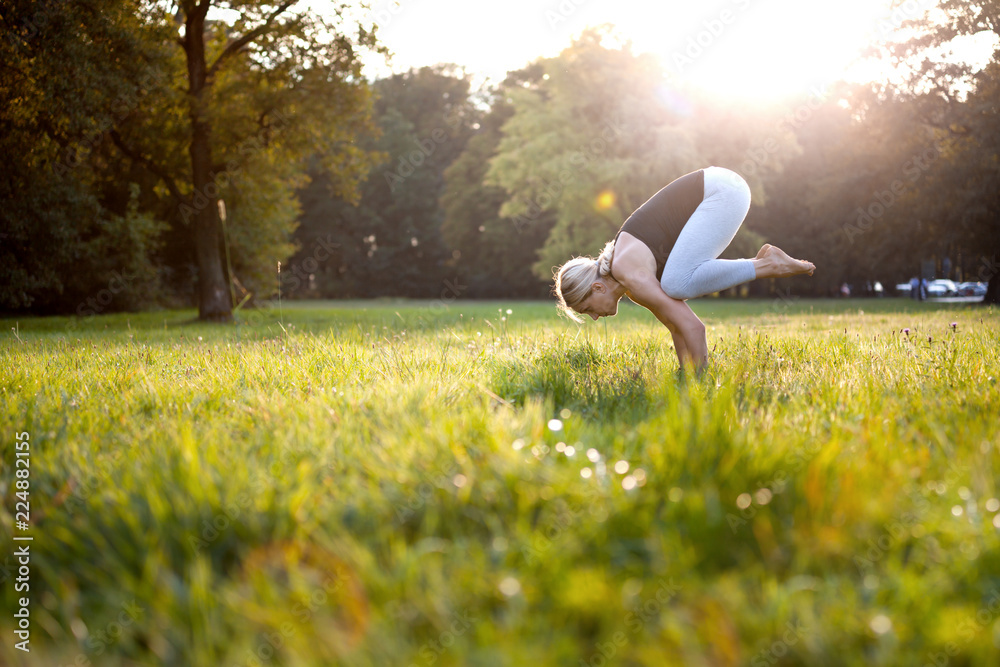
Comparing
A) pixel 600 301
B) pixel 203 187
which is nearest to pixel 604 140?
pixel 203 187

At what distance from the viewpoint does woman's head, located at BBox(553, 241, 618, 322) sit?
4.57 meters

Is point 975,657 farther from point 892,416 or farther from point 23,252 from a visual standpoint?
point 23,252

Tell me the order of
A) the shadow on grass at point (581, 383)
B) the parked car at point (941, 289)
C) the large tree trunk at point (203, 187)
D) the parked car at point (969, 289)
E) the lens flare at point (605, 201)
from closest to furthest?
the shadow on grass at point (581, 383) → the large tree trunk at point (203, 187) → the lens flare at point (605, 201) → the parked car at point (941, 289) → the parked car at point (969, 289)

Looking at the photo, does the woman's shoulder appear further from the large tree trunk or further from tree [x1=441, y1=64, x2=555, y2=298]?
tree [x1=441, y1=64, x2=555, y2=298]

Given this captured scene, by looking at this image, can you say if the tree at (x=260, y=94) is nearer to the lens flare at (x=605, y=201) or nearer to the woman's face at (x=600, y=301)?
the woman's face at (x=600, y=301)

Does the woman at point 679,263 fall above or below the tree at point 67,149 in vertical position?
below

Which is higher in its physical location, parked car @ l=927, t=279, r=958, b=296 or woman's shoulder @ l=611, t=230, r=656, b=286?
woman's shoulder @ l=611, t=230, r=656, b=286

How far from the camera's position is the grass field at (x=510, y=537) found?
1376mm

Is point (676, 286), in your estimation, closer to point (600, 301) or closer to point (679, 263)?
point (679, 263)

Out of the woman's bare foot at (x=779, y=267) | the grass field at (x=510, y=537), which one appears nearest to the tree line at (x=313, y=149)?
the woman's bare foot at (x=779, y=267)

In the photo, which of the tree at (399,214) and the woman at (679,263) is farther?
the tree at (399,214)

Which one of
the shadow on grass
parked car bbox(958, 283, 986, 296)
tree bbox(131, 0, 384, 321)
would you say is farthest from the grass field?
parked car bbox(958, 283, 986, 296)

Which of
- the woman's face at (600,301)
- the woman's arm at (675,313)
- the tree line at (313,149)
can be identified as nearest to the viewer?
the woman's arm at (675,313)

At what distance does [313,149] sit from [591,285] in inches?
484
